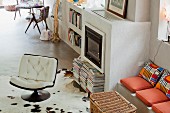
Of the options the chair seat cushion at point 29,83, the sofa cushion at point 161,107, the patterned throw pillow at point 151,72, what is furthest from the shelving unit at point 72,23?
the sofa cushion at point 161,107

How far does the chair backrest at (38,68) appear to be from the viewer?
19.9 feet

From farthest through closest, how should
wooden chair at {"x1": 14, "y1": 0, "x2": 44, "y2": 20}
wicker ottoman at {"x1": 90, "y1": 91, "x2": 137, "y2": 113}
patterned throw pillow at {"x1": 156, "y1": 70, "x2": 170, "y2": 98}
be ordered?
wooden chair at {"x1": 14, "y1": 0, "x2": 44, "y2": 20} → patterned throw pillow at {"x1": 156, "y1": 70, "x2": 170, "y2": 98} → wicker ottoman at {"x1": 90, "y1": 91, "x2": 137, "y2": 113}

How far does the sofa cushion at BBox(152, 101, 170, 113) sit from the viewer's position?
4684mm

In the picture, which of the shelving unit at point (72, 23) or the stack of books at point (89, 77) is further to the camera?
the shelving unit at point (72, 23)

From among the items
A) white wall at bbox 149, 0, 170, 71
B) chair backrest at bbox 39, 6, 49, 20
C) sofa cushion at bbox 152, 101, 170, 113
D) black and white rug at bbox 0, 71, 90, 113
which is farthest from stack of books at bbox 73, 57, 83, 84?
chair backrest at bbox 39, 6, 49, 20

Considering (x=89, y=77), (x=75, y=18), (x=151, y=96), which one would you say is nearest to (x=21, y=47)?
(x=75, y=18)

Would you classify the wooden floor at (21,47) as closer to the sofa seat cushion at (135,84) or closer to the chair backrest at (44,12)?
the chair backrest at (44,12)

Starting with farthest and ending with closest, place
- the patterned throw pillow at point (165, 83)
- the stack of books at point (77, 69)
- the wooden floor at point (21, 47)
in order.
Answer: the wooden floor at point (21, 47) → the stack of books at point (77, 69) → the patterned throw pillow at point (165, 83)

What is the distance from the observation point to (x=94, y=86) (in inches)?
235

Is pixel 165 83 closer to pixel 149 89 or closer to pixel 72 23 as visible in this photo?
pixel 149 89

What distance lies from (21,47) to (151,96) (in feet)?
15.5

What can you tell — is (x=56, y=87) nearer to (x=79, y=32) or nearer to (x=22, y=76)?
(x=22, y=76)

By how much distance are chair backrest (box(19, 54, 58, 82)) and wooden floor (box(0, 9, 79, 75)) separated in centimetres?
111

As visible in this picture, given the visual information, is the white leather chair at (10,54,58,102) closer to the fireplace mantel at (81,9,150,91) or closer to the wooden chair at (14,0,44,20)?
the fireplace mantel at (81,9,150,91)
